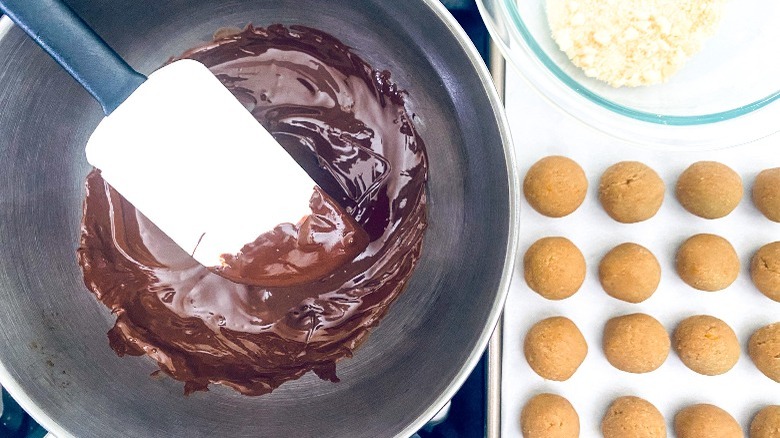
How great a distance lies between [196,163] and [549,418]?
72 centimetres

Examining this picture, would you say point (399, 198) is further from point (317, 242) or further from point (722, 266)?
point (722, 266)

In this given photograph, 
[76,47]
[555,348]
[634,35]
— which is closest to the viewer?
[76,47]

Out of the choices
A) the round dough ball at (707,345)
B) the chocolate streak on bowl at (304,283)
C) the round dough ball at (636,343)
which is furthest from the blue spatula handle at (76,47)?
the round dough ball at (707,345)

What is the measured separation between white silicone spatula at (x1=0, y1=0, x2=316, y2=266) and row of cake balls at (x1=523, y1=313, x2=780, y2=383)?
524 mm

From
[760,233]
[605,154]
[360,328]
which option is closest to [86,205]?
[360,328]

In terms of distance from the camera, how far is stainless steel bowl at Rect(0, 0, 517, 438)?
856mm

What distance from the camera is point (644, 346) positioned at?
112 cm

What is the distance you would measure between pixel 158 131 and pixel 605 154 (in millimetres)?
790

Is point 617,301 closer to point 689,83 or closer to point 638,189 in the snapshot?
point 638,189

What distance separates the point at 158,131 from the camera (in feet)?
2.68

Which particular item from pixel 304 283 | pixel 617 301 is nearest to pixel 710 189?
pixel 617 301

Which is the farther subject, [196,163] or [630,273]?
[630,273]

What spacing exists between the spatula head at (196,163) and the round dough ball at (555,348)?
1.67 ft

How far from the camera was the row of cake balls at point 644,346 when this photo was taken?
111cm
